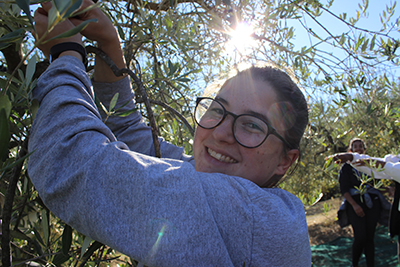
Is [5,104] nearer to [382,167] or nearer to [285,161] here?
[285,161]

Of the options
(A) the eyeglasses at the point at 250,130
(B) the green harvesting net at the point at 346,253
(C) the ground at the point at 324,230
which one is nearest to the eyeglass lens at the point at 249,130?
(A) the eyeglasses at the point at 250,130

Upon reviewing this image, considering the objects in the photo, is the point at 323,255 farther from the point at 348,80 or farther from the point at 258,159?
the point at 258,159

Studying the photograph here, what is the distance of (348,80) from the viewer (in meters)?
2.11

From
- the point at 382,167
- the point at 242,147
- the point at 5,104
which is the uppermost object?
the point at 5,104

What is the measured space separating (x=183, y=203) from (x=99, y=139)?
0.30 m

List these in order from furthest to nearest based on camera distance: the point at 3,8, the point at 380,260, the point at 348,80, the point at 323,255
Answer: the point at 323,255, the point at 380,260, the point at 348,80, the point at 3,8

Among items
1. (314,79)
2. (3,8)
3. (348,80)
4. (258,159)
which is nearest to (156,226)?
(258,159)

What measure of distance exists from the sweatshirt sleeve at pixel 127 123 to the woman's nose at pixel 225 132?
15.8 inches

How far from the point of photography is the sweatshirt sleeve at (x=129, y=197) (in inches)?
28.2

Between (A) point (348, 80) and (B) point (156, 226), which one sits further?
(A) point (348, 80)

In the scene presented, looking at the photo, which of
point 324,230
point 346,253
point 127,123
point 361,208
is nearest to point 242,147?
point 127,123

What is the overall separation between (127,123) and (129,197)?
0.84m

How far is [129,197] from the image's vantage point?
0.73 metres

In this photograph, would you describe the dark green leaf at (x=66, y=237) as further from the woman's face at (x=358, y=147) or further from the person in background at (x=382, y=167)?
the woman's face at (x=358, y=147)
